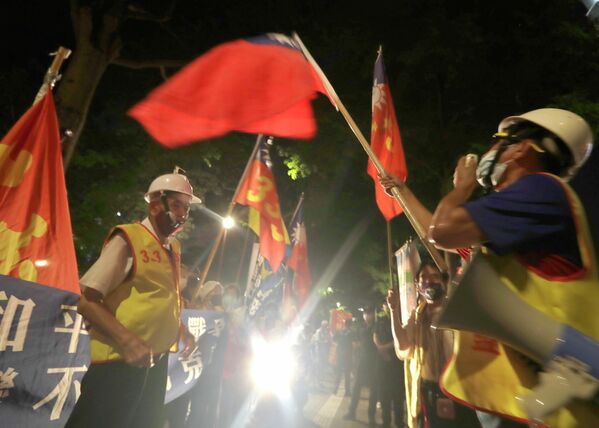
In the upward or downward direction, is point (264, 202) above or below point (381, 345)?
above

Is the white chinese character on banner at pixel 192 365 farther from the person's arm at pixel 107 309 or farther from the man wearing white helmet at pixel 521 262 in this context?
the man wearing white helmet at pixel 521 262

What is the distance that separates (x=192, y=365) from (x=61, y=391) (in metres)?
2.41

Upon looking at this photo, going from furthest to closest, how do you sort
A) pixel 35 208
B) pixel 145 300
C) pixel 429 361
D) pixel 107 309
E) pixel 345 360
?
pixel 345 360 < pixel 429 361 < pixel 35 208 < pixel 145 300 < pixel 107 309

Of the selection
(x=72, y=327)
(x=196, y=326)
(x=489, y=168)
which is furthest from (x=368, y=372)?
(x=489, y=168)

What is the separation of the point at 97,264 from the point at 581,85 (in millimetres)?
10873

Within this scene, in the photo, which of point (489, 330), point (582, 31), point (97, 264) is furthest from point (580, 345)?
point (582, 31)

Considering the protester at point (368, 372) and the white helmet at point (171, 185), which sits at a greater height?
the white helmet at point (171, 185)

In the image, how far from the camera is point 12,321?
107 inches

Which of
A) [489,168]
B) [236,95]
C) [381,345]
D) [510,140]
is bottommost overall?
[381,345]

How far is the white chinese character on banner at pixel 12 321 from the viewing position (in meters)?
2.69

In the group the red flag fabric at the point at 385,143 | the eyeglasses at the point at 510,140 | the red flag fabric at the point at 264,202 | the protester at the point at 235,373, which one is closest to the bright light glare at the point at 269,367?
the protester at the point at 235,373

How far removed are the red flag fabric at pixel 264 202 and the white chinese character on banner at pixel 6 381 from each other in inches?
180

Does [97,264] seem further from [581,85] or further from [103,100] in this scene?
[103,100]

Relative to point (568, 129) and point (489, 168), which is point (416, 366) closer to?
point (489, 168)
